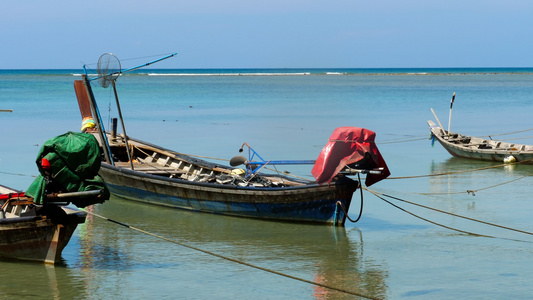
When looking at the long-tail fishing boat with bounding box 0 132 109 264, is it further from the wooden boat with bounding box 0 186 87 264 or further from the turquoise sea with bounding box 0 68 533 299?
the turquoise sea with bounding box 0 68 533 299

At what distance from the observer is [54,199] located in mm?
9867

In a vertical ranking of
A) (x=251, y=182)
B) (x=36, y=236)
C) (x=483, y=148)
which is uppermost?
(x=483, y=148)

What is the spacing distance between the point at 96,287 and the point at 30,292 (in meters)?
0.86

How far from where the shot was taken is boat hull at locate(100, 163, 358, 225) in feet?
42.0

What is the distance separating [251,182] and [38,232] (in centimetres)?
498

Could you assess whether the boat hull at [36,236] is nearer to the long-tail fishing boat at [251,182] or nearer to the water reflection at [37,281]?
the water reflection at [37,281]

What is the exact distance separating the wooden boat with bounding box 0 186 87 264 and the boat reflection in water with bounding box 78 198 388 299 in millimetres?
573

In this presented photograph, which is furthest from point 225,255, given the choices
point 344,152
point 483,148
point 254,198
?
point 483,148

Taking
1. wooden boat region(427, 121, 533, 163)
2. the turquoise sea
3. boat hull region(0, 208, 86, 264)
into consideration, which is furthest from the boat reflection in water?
wooden boat region(427, 121, 533, 163)

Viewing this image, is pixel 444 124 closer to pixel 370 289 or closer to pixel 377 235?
pixel 377 235

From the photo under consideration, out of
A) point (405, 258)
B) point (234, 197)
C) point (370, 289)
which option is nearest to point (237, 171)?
point (234, 197)

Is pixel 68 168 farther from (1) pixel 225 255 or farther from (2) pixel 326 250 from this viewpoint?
(2) pixel 326 250

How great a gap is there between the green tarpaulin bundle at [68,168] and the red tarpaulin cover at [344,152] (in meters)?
3.97

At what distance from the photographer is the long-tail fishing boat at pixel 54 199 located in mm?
9812
